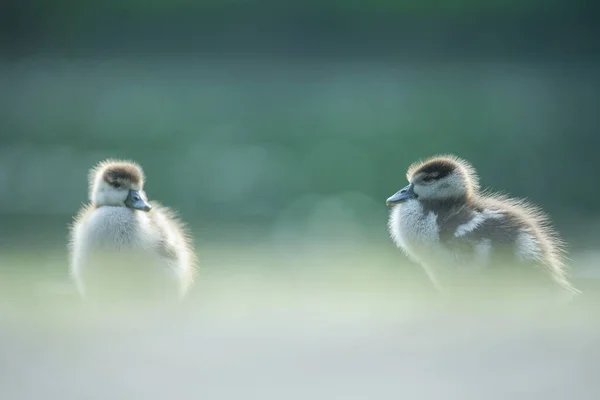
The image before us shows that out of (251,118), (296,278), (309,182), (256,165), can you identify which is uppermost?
(251,118)

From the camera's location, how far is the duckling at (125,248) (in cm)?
319

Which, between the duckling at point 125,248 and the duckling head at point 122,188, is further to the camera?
the duckling head at point 122,188

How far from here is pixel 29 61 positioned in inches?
435

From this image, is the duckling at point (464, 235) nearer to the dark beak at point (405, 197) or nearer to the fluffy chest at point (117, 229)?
the dark beak at point (405, 197)

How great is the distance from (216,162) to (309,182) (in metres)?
1.10

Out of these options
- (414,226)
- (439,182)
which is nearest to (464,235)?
(414,226)

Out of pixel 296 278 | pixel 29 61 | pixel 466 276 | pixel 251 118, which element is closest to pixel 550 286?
pixel 466 276

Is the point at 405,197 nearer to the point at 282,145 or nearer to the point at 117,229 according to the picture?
the point at 117,229

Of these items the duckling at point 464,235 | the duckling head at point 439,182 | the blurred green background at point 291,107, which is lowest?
the duckling at point 464,235

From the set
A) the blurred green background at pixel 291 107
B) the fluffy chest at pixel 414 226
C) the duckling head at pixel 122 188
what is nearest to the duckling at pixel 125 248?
the duckling head at pixel 122 188

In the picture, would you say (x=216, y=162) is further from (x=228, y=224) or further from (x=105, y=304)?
(x=105, y=304)

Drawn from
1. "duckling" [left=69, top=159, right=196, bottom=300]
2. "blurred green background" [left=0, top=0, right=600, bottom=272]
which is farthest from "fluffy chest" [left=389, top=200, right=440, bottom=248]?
"blurred green background" [left=0, top=0, right=600, bottom=272]

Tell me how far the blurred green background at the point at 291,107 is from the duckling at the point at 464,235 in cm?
101

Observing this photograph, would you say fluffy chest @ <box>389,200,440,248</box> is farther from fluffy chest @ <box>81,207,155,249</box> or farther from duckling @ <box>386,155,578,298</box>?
fluffy chest @ <box>81,207,155,249</box>
